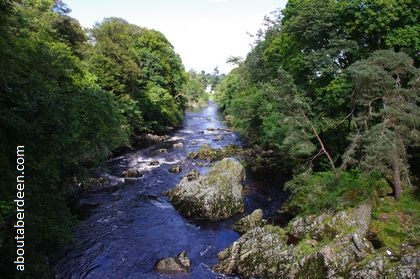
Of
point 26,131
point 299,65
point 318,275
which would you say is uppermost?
point 299,65

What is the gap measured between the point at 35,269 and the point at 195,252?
8.56m

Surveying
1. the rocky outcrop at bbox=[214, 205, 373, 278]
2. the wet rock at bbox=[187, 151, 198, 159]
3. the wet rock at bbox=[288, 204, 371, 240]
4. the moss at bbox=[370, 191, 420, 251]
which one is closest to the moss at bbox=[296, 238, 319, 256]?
the rocky outcrop at bbox=[214, 205, 373, 278]

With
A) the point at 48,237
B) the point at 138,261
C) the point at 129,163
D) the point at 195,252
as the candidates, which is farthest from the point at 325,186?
the point at 129,163

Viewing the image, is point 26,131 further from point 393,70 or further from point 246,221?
point 393,70

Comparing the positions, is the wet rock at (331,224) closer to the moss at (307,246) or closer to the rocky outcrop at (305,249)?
the rocky outcrop at (305,249)

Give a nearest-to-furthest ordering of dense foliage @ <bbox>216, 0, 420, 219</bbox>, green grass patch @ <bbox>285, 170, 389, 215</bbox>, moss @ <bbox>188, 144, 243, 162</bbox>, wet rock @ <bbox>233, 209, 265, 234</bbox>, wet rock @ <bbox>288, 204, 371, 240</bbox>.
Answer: wet rock @ <bbox>288, 204, 371, 240</bbox>, dense foliage @ <bbox>216, 0, 420, 219</bbox>, green grass patch @ <bbox>285, 170, 389, 215</bbox>, wet rock @ <bbox>233, 209, 265, 234</bbox>, moss @ <bbox>188, 144, 243, 162</bbox>

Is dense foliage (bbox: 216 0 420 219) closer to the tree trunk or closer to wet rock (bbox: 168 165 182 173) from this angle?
the tree trunk

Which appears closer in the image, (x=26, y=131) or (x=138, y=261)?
(x=26, y=131)

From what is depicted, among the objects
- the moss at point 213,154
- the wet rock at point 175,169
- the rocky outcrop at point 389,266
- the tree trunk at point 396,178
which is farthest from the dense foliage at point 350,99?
the wet rock at point 175,169

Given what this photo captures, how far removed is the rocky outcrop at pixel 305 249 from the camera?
13393mm

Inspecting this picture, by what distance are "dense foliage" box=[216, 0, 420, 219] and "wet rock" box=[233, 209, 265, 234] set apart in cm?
272

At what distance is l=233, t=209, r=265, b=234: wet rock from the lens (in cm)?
1903

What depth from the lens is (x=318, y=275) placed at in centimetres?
1309

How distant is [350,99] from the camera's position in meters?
21.4
